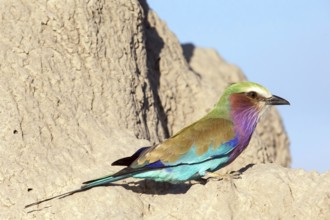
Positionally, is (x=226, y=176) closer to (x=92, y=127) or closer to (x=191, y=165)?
(x=191, y=165)

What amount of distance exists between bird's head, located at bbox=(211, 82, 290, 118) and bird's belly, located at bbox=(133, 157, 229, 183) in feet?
1.35

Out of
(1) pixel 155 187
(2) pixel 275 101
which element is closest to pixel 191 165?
(1) pixel 155 187

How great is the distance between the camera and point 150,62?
813cm

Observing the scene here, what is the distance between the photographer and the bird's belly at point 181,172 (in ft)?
19.2

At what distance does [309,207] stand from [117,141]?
4.37ft

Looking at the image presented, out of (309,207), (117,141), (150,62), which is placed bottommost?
(309,207)

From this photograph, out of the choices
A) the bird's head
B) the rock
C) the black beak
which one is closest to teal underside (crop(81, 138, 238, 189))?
the rock

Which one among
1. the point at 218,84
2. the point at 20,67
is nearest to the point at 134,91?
the point at 20,67

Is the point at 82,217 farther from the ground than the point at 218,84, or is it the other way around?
the point at 218,84

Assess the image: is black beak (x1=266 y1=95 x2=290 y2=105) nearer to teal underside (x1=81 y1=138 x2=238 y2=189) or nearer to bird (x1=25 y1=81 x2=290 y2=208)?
bird (x1=25 y1=81 x2=290 y2=208)

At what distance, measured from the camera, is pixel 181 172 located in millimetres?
5941

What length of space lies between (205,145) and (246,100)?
19.9 inches

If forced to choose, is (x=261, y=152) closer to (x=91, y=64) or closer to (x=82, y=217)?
(x=91, y=64)

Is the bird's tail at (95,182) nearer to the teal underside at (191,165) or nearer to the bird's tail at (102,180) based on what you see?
the bird's tail at (102,180)
